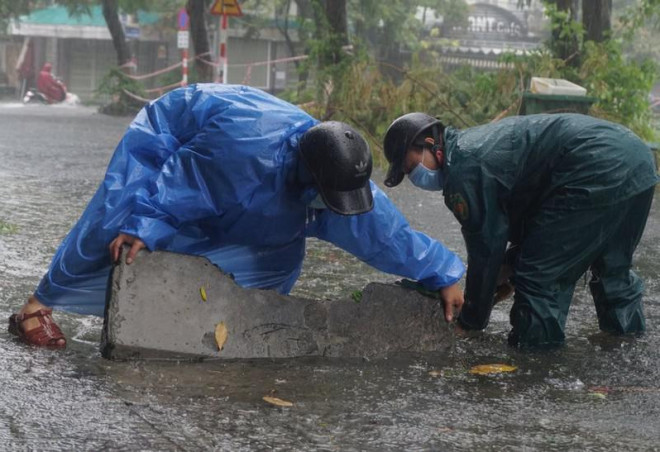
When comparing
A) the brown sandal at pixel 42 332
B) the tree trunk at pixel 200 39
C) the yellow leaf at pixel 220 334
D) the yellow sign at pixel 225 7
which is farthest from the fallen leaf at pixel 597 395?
the tree trunk at pixel 200 39

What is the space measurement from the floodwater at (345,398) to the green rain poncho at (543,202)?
0.27 m

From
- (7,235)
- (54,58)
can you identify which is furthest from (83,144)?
(54,58)

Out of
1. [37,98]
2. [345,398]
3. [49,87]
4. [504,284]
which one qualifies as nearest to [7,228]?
[504,284]

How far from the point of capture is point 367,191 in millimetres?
4012

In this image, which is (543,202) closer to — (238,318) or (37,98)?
(238,318)

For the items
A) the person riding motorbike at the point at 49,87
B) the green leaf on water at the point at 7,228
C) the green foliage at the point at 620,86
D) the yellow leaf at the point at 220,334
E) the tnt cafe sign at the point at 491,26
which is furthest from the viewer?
the tnt cafe sign at the point at 491,26

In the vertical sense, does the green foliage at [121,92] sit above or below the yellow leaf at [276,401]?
below

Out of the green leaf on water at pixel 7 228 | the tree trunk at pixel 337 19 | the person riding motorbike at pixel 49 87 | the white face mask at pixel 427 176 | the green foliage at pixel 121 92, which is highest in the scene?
the tree trunk at pixel 337 19

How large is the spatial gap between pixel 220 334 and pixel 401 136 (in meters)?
1.11

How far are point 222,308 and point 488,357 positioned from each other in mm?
1181

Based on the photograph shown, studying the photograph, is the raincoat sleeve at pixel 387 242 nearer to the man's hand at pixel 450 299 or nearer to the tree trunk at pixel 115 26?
the man's hand at pixel 450 299

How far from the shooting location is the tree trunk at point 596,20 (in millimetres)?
13602

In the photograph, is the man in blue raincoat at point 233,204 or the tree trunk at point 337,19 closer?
the man in blue raincoat at point 233,204

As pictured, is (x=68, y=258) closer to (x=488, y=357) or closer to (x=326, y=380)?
(x=326, y=380)
